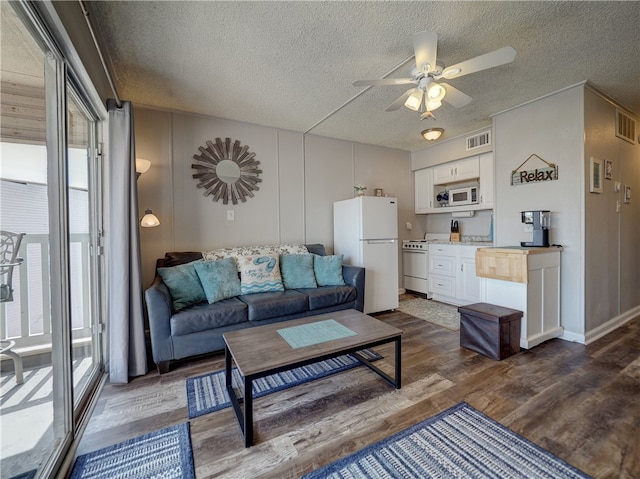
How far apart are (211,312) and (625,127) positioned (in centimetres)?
484

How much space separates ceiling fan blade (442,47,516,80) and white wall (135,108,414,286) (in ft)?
7.58

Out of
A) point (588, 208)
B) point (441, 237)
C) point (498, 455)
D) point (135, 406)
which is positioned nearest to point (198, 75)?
point (135, 406)

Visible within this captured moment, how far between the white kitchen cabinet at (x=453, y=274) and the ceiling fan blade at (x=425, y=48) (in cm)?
259

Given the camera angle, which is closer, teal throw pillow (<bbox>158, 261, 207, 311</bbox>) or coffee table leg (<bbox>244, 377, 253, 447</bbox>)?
coffee table leg (<bbox>244, 377, 253, 447</bbox>)

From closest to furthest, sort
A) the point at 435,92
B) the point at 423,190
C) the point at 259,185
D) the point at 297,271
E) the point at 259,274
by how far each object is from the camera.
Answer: the point at 435,92
the point at 259,274
the point at 297,271
the point at 259,185
the point at 423,190

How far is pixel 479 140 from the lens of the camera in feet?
12.9

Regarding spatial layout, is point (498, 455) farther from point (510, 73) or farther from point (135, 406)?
point (510, 73)

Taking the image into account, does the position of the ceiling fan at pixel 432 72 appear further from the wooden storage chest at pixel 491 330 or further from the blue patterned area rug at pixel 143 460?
the blue patterned area rug at pixel 143 460

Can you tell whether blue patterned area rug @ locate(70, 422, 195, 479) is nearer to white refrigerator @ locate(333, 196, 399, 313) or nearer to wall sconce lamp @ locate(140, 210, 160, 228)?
wall sconce lamp @ locate(140, 210, 160, 228)

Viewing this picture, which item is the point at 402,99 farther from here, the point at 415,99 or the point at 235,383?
the point at 235,383

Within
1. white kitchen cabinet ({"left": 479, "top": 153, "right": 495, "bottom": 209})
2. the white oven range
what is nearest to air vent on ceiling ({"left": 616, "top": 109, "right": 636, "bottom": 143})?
white kitchen cabinet ({"left": 479, "top": 153, "right": 495, "bottom": 209})

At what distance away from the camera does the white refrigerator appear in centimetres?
357

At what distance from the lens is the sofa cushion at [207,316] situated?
223 cm

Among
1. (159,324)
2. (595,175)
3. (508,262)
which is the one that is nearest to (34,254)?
(159,324)
